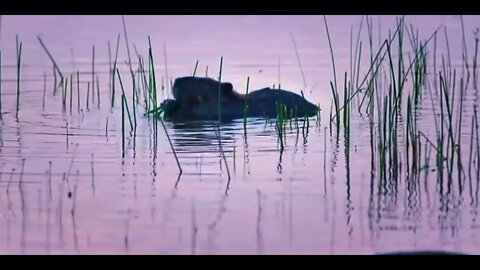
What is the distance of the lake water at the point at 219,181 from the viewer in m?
5.00

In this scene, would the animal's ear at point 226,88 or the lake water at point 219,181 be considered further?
the animal's ear at point 226,88

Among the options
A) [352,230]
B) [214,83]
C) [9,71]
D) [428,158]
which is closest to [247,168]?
[428,158]

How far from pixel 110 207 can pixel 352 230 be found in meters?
1.11

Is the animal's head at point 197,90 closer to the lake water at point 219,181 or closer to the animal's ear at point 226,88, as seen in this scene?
the animal's ear at point 226,88

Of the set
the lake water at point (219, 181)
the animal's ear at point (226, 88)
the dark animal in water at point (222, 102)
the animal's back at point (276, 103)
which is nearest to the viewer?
the lake water at point (219, 181)

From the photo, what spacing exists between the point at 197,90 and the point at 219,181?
11.3ft

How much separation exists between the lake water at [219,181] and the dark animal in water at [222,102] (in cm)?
25

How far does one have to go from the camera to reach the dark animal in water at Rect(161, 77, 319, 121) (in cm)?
902

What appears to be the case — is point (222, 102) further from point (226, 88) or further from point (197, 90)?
point (197, 90)

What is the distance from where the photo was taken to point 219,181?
6141mm

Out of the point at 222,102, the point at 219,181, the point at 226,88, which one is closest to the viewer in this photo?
the point at 219,181

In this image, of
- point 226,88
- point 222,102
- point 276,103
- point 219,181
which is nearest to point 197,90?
point 226,88

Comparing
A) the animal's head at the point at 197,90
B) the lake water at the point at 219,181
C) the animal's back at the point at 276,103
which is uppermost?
the animal's head at the point at 197,90

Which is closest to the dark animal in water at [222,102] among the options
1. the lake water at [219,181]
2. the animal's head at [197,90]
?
the animal's head at [197,90]
